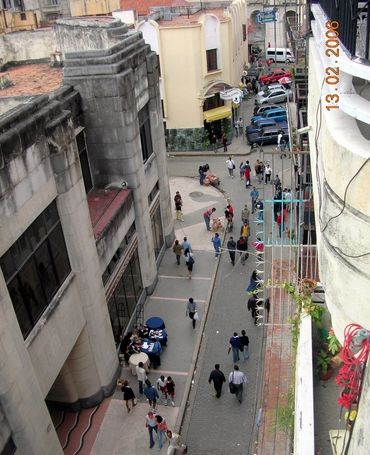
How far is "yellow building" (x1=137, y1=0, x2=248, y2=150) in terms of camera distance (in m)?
31.5

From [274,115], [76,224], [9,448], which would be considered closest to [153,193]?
[76,224]

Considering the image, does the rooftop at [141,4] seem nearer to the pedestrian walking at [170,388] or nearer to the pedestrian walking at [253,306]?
the pedestrian walking at [253,306]

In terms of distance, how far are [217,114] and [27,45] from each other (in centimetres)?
1335

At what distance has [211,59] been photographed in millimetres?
33188

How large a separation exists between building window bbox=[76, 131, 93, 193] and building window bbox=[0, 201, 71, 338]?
4778 mm

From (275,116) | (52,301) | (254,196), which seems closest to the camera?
(52,301)

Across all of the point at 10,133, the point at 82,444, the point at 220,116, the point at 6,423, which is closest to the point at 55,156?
the point at 10,133

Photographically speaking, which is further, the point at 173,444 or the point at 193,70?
the point at 193,70

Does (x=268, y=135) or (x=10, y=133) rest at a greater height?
(x=10, y=133)

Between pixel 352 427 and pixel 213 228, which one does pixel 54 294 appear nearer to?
pixel 352 427

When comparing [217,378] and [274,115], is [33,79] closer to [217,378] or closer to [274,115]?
[217,378]

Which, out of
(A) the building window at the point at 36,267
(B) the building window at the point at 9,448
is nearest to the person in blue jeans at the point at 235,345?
(A) the building window at the point at 36,267

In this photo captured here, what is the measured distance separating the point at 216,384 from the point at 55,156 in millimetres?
8172

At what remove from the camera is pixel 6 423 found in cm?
1027
